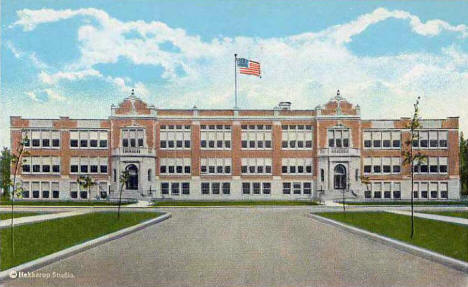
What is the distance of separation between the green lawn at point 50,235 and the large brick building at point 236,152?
26570mm

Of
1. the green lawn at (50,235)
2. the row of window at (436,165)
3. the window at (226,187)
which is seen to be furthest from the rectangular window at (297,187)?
the green lawn at (50,235)

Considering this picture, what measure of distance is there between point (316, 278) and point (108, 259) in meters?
6.01

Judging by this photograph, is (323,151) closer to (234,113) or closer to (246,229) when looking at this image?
(234,113)

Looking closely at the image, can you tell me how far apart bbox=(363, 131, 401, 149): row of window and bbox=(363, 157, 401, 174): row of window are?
4.66ft

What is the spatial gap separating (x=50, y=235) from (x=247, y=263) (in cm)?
871

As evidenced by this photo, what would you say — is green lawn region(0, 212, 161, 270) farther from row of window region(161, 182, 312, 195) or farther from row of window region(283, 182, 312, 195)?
row of window region(283, 182, 312, 195)

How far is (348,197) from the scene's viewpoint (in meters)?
46.1

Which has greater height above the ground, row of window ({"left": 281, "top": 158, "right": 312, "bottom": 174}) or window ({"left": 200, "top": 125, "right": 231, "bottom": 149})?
window ({"left": 200, "top": 125, "right": 231, "bottom": 149})

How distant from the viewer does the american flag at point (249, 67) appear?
3751cm

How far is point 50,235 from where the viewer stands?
16.6m

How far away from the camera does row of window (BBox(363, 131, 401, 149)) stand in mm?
50500

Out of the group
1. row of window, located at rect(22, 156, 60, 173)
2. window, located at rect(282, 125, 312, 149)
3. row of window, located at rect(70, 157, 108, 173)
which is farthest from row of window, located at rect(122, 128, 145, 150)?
window, located at rect(282, 125, 312, 149)

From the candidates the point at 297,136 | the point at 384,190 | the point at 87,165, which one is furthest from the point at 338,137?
the point at 87,165

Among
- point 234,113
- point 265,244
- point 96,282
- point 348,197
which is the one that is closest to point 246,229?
point 265,244
